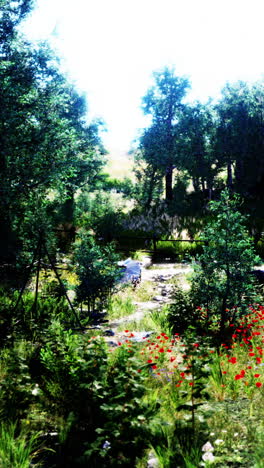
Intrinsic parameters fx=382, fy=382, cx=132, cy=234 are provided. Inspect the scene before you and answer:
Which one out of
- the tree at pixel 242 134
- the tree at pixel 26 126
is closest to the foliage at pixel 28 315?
the tree at pixel 26 126

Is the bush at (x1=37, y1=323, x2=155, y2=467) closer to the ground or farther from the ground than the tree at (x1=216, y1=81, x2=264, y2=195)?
closer to the ground

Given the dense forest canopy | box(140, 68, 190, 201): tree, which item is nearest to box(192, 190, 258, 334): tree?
the dense forest canopy

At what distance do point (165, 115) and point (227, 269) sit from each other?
22387mm

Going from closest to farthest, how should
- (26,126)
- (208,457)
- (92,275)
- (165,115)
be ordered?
(208,457) → (92,275) → (26,126) → (165,115)

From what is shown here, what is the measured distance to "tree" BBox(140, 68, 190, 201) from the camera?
26.3m

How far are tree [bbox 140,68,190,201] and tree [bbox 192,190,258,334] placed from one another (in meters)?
19.1

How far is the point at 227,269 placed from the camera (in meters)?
7.01

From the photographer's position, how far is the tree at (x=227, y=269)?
22.9 ft

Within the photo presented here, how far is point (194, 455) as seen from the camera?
3.23 meters

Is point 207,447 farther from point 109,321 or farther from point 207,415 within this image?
point 109,321

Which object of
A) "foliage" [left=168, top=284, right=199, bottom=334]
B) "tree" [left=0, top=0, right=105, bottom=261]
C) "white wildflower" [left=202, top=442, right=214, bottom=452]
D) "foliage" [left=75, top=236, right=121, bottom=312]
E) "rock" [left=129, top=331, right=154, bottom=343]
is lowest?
"white wildflower" [left=202, top=442, right=214, bottom=452]

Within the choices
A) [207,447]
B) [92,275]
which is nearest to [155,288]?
[92,275]

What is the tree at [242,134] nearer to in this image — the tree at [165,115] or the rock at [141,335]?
the tree at [165,115]

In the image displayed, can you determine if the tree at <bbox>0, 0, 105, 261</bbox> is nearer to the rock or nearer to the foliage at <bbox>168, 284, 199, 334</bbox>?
the foliage at <bbox>168, 284, 199, 334</bbox>
